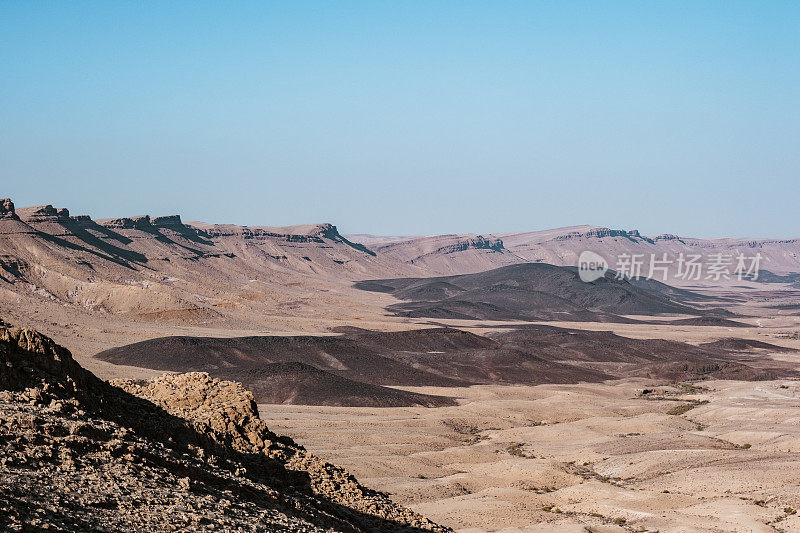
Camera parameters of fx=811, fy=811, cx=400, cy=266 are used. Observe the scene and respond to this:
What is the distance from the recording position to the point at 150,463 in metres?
14.3

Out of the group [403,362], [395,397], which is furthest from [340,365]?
[395,397]

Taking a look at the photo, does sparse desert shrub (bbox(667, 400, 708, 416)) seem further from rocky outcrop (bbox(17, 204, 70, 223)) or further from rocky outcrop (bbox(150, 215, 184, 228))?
rocky outcrop (bbox(150, 215, 184, 228))

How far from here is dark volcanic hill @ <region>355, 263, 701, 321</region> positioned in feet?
468

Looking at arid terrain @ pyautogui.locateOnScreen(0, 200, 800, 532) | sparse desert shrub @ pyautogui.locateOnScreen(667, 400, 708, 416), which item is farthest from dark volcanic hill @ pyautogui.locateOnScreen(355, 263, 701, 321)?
sparse desert shrub @ pyautogui.locateOnScreen(667, 400, 708, 416)

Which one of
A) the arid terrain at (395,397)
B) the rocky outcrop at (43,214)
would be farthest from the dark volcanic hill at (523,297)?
the rocky outcrop at (43,214)

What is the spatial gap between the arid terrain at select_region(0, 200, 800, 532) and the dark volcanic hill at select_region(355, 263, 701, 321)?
3.90 ft

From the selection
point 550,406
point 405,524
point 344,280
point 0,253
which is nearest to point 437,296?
point 344,280

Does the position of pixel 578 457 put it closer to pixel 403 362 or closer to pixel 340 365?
pixel 340 365

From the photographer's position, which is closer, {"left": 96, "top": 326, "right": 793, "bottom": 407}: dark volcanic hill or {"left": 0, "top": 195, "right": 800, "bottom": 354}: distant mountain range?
{"left": 96, "top": 326, "right": 793, "bottom": 407}: dark volcanic hill

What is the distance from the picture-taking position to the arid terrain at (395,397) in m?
15.6

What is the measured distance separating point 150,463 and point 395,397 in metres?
46.8

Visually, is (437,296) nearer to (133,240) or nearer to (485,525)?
(133,240)

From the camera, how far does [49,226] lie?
125312 mm

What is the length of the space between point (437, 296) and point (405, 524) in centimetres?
14821
